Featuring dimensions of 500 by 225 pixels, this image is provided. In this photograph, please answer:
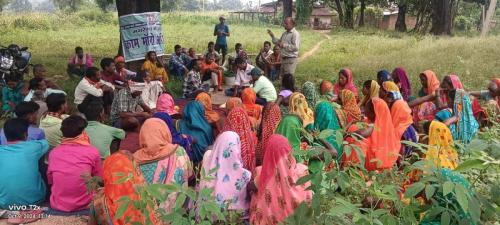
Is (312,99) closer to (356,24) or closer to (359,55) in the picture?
(359,55)

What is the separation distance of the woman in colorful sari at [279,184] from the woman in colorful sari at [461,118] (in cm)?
239

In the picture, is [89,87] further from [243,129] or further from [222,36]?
[222,36]

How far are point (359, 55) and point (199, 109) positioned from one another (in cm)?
985

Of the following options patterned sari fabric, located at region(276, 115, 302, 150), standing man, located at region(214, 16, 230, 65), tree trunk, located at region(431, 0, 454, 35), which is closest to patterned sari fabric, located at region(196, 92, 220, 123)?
Result: patterned sari fabric, located at region(276, 115, 302, 150)

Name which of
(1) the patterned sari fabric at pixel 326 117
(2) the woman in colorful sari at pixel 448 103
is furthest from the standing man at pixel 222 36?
(1) the patterned sari fabric at pixel 326 117

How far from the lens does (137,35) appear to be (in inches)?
379

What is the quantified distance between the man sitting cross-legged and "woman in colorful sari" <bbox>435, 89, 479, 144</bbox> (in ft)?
12.0

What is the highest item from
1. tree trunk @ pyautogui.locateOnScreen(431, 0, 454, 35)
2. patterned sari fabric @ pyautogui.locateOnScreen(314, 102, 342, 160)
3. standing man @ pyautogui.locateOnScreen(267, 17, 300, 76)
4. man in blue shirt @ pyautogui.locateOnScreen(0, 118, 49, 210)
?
tree trunk @ pyautogui.locateOnScreen(431, 0, 454, 35)

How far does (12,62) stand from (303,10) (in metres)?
26.6

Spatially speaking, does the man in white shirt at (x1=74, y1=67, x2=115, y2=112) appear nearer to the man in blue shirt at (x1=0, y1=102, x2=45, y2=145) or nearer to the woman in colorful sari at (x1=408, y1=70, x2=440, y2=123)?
the man in blue shirt at (x1=0, y1=102, x2=45, y2=145)

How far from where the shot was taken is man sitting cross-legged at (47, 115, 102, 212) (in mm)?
4109

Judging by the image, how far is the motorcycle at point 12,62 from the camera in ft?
28.3

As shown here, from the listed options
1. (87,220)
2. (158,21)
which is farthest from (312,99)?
(158,21)

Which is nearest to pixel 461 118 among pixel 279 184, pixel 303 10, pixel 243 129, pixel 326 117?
pixel 326 117
